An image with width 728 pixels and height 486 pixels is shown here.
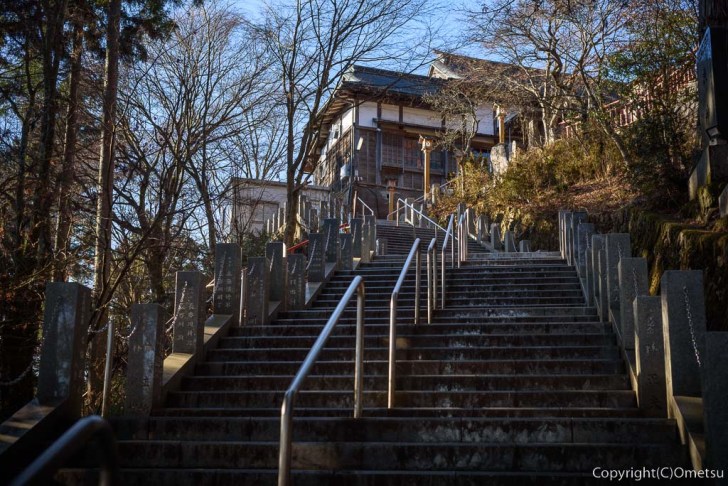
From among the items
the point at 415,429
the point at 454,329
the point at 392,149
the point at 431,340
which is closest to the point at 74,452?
the point at 415,429

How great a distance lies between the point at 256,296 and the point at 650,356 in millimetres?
5026

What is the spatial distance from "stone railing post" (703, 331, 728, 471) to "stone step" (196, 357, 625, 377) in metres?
2.29

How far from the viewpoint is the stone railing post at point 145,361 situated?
678cm

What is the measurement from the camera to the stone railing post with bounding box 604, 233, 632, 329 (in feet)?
25.6

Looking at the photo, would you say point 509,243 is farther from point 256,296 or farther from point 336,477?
point 336,477

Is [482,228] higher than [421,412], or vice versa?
[482,228]

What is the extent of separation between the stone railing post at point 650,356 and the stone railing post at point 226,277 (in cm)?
492

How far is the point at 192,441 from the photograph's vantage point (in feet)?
19.5

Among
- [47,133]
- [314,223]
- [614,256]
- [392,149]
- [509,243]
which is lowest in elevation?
[614,256]

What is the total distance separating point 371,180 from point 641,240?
22741 mm

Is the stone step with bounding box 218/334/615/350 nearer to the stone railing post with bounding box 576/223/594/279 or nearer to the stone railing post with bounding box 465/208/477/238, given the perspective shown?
the stone railing post with bounding box 576/223/594/279

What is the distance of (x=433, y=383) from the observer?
695cm

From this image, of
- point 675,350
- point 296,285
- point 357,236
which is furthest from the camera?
point 357,236

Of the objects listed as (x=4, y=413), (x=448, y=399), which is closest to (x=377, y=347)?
(x=448, y=399)
